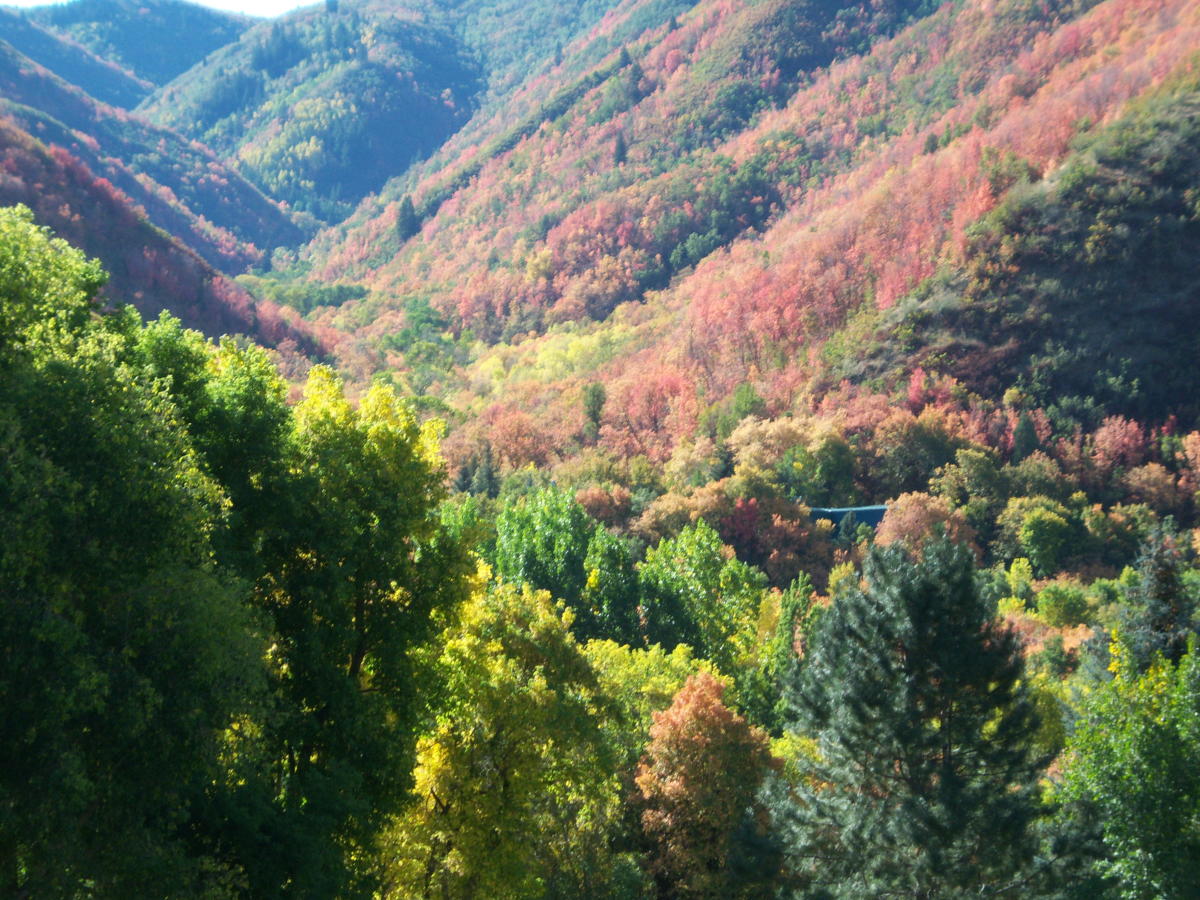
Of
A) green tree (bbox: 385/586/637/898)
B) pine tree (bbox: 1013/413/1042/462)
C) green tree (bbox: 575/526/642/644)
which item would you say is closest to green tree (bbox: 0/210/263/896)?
green tree (bbox: 385/586/637/898)

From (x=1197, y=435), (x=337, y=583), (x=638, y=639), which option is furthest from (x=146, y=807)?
(x=1197, y=435)

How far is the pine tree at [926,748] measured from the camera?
20.4 meters

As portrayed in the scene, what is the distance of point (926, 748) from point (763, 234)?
480ft

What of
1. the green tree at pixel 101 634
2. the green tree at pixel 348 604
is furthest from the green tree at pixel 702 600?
the green tree at pixel 101 634

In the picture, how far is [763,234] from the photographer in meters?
161

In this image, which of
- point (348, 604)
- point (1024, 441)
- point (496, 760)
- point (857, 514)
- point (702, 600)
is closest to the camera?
point (348, 604)

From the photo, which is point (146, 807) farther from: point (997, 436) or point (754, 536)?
point (997, 436)

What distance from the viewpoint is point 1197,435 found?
83.7 meters

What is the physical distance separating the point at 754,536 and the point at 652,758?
44.3 meters

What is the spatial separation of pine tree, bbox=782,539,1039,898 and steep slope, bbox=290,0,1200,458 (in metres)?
71.1

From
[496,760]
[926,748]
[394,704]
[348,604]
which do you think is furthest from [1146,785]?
[348,604]

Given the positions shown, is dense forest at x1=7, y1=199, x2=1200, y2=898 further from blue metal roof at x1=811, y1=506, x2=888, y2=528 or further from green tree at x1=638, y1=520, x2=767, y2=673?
blue metal roof at x1=811, y1=506, x2=888, y2=528

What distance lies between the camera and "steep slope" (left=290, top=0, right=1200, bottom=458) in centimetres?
10575

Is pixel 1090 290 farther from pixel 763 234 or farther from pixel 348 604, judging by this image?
pixel 348 604
